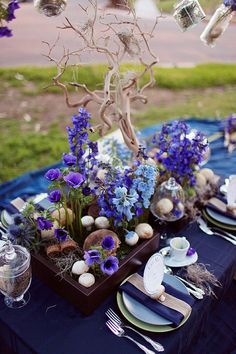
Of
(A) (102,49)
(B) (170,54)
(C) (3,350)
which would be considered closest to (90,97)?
(A) (102,49)

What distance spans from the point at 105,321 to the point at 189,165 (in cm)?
61

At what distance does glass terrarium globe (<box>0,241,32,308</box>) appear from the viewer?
3.29 ft

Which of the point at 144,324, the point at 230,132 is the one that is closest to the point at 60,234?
the point at 144,324

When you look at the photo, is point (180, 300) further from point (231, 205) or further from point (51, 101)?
point (51, 101)

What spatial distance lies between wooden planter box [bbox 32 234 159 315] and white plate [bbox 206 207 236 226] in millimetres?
298

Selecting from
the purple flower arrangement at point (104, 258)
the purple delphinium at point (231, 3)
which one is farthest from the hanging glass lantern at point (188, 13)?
the purple flower arrangement at point (104, 258)

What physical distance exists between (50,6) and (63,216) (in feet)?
2.13

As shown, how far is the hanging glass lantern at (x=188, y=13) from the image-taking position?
3.90 ft

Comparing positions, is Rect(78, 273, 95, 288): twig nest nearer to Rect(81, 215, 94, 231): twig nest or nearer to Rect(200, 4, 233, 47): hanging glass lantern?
Rect(81, 215, 94, 231): twig nest

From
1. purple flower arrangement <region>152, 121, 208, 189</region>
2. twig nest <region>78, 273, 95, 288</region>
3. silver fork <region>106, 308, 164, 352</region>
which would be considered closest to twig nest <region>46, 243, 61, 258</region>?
twig nest <region>78, 273, 95, 288</region>

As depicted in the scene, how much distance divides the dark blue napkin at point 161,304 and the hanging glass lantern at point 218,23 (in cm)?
88

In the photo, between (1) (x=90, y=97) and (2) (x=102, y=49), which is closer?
(2) (x=102, y=49)

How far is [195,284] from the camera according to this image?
1.14m

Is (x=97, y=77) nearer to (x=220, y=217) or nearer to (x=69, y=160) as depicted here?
(x=220, y=217)
